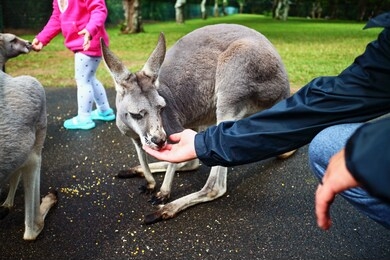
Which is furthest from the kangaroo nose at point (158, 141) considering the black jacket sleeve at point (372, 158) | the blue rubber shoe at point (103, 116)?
the blue rubber shoe at point (103, 116)

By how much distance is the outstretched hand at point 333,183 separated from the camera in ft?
2.77

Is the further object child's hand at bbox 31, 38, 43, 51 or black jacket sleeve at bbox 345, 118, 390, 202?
A: child's hand at bbox 31, 38, 43, 51

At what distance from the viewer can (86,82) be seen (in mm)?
3475

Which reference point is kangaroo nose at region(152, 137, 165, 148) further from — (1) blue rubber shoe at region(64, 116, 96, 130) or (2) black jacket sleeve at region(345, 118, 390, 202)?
(1) blue rubber shoe at region(64, 116, 96, 130)

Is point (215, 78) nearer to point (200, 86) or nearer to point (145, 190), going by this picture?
point (200, 86)

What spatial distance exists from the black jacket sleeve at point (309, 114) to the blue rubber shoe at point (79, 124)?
7.48ft

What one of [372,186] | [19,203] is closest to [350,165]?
[372,186]

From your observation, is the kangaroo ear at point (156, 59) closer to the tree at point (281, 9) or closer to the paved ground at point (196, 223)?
the paved ground at point (196, 223)

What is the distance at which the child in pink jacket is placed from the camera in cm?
319

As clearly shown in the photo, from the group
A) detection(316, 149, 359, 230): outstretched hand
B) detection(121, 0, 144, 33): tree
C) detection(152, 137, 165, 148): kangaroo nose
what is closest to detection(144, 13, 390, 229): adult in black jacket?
detection(316, 149, 359, 230): outstretched hand

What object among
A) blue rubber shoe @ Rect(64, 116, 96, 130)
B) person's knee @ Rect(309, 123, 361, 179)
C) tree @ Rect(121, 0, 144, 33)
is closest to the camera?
person's knee @ Rect(309, 123, 361, 179)

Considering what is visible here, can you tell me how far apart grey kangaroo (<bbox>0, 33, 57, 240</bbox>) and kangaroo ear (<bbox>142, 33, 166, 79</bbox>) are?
0.55 meters

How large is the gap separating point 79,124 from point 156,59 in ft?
5.51

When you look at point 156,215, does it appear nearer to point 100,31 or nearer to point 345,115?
point 345,115
